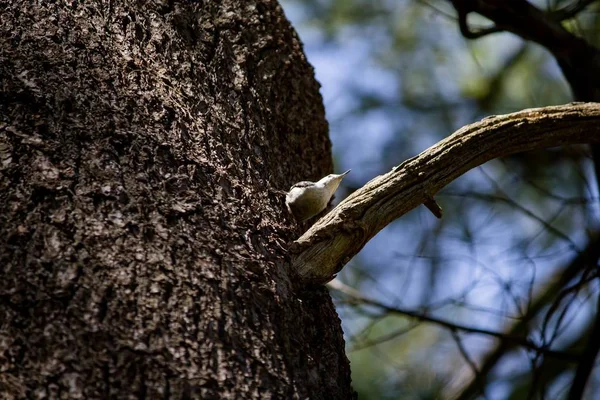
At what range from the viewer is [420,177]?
1.48 m

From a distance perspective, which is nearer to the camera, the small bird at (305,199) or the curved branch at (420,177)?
the curved branch at (420,177)

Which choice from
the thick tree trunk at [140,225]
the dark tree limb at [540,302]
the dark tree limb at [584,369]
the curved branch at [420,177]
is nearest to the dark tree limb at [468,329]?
the dark tree limb at [584,369]

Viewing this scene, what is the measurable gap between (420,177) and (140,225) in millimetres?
594

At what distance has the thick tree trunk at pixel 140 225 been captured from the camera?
1.06m

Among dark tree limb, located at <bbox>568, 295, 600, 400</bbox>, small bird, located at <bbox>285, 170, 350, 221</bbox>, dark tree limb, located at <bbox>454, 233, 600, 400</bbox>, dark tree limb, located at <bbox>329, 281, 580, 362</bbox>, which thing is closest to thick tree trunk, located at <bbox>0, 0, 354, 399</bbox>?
small bird, located at <bbox>285, 170, 350, 221</bbox>

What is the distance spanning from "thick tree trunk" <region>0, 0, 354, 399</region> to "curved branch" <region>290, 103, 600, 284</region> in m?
0.07

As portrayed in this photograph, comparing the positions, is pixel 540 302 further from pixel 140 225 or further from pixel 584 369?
pixel 140 225

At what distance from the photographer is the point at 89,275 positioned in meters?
1.11

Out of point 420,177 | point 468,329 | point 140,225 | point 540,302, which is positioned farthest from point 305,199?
point 540,302

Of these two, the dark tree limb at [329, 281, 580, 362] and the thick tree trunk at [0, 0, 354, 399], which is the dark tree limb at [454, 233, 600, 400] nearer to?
the dark tree limb at [329, 281, 580, 362]

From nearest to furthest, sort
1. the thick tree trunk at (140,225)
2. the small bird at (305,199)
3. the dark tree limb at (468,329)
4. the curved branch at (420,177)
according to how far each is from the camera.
A: the thick tree trunk at (140,225), the curved branch at (420,177), the small bird at (305,199), the dark tree limb at (468,329)

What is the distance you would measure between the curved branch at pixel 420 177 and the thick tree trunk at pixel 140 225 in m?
0.07

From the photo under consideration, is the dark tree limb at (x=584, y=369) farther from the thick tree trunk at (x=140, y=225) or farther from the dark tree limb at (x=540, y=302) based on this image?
the thick tree trunk at (x=140, y=225)

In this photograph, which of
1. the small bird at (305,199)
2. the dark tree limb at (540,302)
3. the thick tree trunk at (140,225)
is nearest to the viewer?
the thick tree trunk at (140,225)
